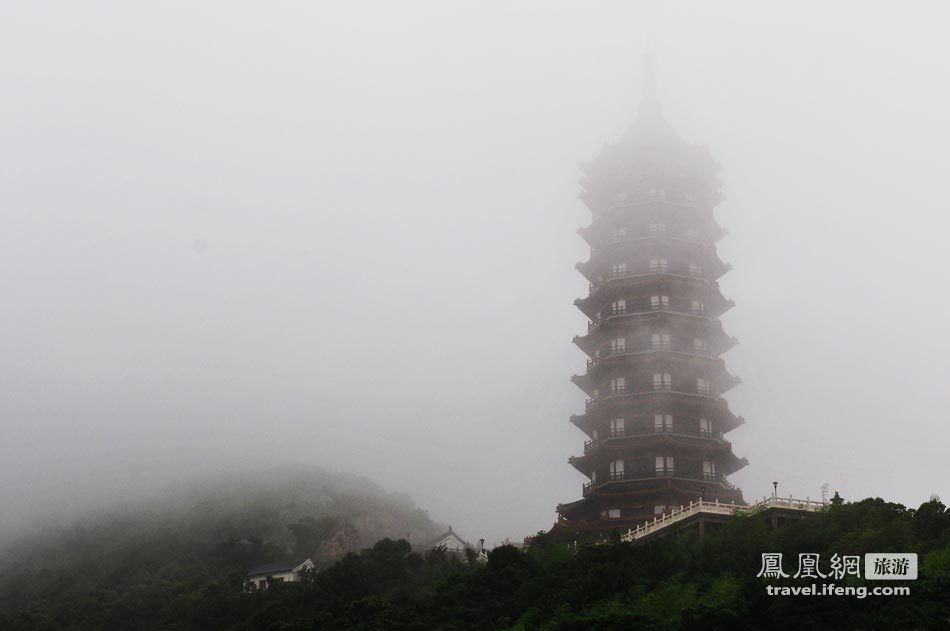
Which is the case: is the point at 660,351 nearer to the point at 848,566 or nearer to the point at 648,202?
the point at 648,202

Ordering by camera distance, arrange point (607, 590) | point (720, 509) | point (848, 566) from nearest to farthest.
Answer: point (848, 566), point (607, 590), point (720, 509)

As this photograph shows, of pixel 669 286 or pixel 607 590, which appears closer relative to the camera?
pixel 607 590

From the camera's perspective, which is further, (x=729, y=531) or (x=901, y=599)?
(x=729, y=531)

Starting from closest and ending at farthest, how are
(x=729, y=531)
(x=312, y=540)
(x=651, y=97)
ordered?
(x=729, y=531)
(x=651, y=97)
(x=312, y=540)

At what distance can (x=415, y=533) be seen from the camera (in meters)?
139

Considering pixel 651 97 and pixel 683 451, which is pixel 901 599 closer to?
pixel 683 451

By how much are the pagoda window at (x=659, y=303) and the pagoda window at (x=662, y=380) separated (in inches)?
204

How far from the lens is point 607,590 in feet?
147

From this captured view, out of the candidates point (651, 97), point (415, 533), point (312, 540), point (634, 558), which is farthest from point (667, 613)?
point (415, 533)

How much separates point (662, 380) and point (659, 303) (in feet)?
20.5

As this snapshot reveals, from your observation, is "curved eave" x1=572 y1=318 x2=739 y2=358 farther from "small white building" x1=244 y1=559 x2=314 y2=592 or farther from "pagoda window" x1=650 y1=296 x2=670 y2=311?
"small white building" x1=244 y1=559 x2=314 y2=592

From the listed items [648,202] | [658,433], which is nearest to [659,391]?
[658,433]

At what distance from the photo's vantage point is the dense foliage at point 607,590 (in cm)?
3791

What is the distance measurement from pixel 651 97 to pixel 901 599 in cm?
5884
